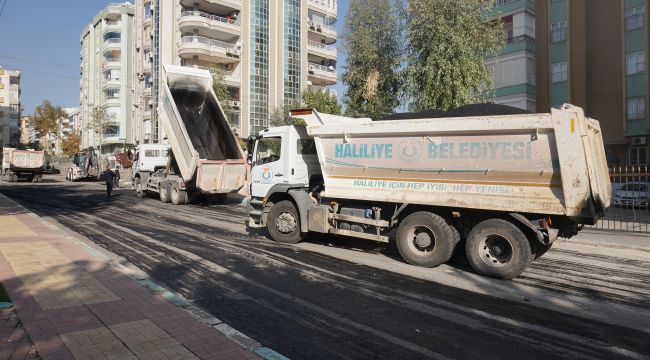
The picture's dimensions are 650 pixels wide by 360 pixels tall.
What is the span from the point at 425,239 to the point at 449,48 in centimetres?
994

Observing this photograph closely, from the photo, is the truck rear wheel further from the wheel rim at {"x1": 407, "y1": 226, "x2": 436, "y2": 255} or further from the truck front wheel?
the truck front wheel

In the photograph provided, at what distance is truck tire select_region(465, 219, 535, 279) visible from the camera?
7.16m

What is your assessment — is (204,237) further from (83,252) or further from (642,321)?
(642,321)

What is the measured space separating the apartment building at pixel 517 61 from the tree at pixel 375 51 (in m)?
13.1

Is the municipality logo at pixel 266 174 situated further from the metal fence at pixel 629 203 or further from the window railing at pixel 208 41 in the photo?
the window railing at pixel 208 41

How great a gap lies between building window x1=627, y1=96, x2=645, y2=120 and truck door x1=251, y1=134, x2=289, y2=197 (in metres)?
26.7

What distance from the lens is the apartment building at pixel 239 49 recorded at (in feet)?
147

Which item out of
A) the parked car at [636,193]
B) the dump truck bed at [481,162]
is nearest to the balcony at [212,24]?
the parked car at [636,193]

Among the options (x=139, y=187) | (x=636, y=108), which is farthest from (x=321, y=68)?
(x=139, y=187)

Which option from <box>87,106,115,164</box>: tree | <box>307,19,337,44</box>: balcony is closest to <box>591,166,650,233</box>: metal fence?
<box>307,19,337,44</box>: balcony

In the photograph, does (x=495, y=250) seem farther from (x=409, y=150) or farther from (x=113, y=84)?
(x=113, y=84)

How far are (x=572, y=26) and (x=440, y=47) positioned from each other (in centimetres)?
1958

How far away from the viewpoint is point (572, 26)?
30156mm

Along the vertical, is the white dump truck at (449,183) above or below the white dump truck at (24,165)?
below
